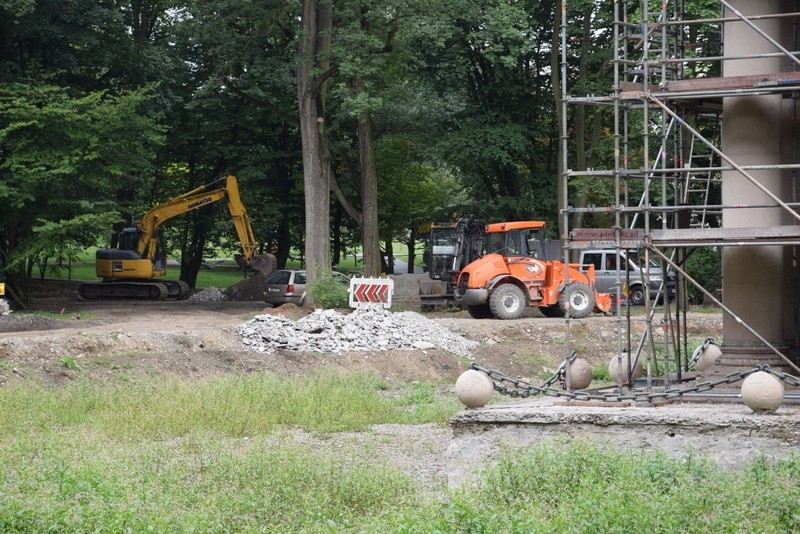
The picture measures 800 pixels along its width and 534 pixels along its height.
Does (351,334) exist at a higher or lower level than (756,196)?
lower

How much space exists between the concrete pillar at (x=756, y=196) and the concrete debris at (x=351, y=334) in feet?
39.4

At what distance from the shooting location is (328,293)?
31.6 meters

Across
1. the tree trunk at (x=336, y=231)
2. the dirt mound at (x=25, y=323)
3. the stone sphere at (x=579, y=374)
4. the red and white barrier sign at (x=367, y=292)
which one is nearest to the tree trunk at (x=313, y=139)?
the red and white barrier sign at (x=367, y=292)

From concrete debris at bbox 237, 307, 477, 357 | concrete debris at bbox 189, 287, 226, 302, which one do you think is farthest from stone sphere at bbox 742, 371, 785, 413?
concrete debris at bbox 189, 287, 226, 302

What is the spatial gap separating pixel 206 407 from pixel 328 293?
15.0m

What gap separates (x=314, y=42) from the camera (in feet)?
110

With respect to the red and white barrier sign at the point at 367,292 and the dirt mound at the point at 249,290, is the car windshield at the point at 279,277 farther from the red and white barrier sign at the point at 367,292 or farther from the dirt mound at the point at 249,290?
the red and white barrier sign at the point at 367,292

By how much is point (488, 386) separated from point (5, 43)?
23697mm

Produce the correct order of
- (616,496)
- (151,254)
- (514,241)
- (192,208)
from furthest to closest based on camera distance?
(192,208), (151,254), (514,241), (616,496)

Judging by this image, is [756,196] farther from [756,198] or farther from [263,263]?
[263,263]

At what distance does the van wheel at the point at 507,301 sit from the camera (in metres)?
30.9

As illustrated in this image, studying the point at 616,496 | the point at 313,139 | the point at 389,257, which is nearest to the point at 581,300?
the point at 313,139

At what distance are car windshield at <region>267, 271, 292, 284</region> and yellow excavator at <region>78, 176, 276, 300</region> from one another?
3.43 metres

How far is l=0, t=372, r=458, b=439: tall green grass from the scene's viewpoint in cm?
1555
